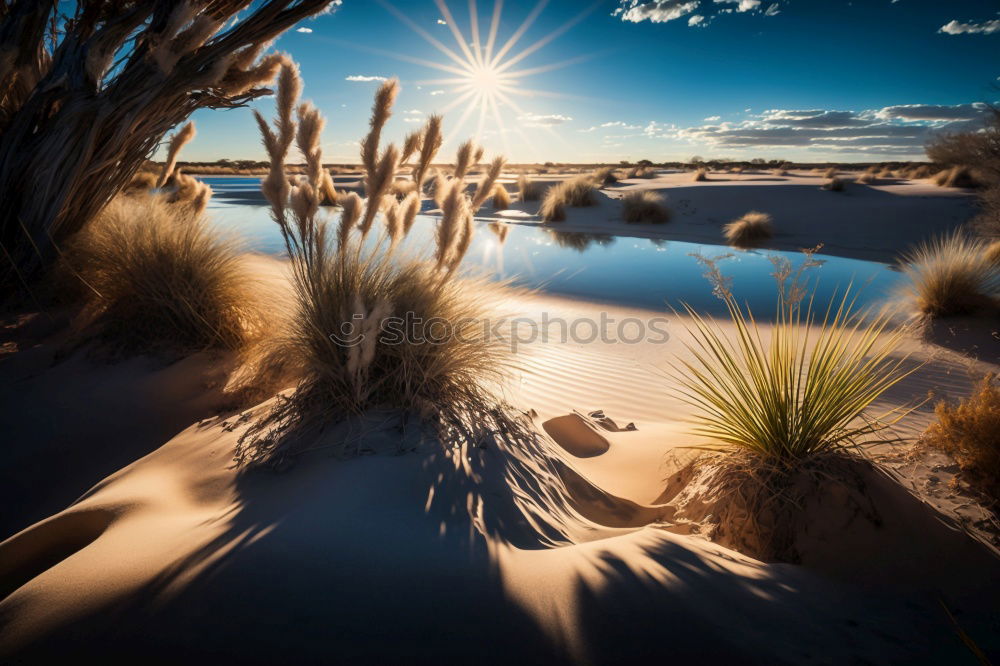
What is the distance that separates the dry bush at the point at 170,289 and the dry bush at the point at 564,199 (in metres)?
12.6

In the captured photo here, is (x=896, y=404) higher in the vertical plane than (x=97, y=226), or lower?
lower

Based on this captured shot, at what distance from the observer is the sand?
109 cm

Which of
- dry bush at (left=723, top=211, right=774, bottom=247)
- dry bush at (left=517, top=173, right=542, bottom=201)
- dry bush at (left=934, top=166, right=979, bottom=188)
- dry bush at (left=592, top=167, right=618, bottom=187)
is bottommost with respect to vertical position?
dry bush at (left=723, top=211, right=774, bottom=247)

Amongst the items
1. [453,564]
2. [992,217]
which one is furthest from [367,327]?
[992,217]

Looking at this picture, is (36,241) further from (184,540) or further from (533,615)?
(533,615)

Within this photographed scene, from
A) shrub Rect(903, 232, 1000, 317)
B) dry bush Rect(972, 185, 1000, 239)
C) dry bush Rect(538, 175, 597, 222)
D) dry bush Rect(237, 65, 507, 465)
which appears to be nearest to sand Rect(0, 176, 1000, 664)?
dry bush Rect(237, 65, 507, 465)

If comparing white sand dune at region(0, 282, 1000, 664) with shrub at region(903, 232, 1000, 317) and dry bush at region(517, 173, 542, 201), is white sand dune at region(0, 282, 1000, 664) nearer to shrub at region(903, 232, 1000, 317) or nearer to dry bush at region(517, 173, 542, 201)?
shrub at region(903, 232, 1000, 317)

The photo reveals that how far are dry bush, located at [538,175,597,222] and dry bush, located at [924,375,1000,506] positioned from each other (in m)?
13.9

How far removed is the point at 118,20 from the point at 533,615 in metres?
5.44

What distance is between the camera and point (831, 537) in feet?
5.56

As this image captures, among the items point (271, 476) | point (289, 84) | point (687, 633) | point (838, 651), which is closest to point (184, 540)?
point (271, 476)

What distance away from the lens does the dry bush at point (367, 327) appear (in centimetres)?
213

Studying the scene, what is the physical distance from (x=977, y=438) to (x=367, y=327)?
2.66 metres

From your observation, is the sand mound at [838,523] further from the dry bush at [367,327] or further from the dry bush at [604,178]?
the dry bush at [604,178]
